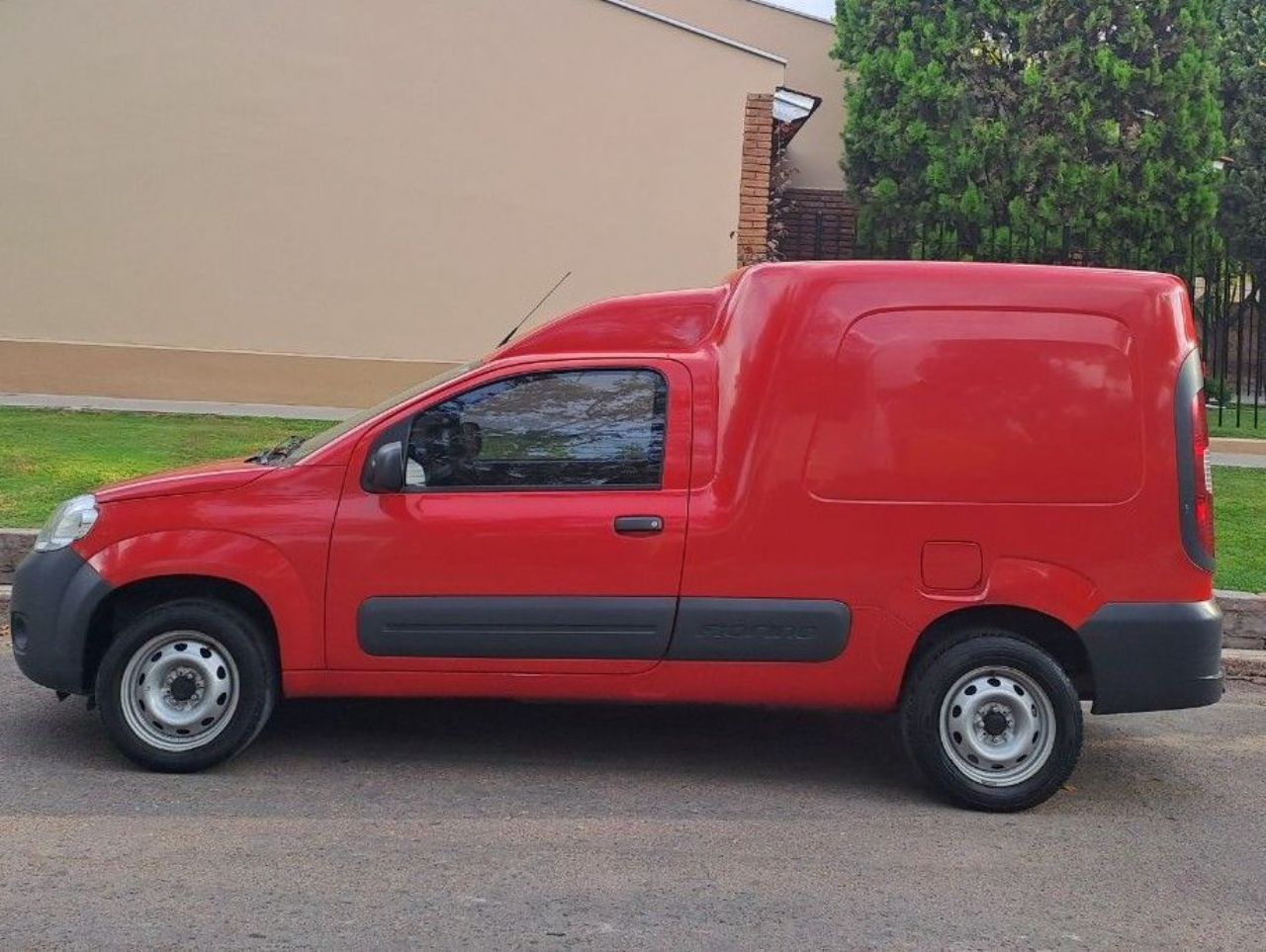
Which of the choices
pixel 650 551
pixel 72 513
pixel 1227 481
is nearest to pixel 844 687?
pixel 650 551

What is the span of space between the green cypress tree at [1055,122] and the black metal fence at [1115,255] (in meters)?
0.08

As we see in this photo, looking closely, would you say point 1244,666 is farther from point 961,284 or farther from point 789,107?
point 789,107

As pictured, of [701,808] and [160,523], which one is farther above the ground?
[160,523]

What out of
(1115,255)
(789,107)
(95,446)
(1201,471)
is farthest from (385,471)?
(1115,255)

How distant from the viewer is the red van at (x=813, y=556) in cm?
560

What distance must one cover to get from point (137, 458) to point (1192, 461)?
8.36 meters

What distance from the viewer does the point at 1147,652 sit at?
5.62m

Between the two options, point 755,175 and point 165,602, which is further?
point 755,175

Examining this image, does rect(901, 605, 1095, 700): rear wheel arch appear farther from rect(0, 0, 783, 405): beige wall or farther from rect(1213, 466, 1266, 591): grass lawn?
rect(0, 0, 783, 405): beige wall

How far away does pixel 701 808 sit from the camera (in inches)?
217

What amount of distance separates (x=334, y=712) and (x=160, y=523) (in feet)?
4.53

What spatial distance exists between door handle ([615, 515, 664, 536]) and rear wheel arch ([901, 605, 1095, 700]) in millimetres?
1057

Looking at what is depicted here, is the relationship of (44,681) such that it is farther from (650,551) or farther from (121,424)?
(121,424)

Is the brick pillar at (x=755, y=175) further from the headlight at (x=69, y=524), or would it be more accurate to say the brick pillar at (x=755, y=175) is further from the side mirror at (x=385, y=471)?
the headlight at (x=69, y=524)
